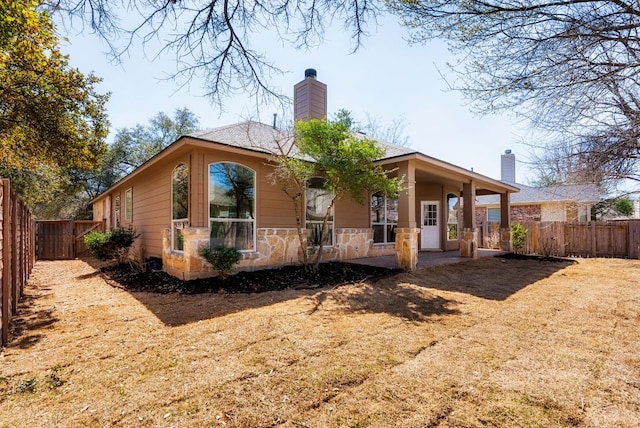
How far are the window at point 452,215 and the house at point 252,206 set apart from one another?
217 cm

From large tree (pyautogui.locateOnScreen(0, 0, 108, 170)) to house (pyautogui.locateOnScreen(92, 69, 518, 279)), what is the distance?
4.52 ft

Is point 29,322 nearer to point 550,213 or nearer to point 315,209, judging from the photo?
point 315,209

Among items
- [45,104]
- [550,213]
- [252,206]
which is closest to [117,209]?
[45,104]

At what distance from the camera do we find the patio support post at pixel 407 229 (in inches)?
290

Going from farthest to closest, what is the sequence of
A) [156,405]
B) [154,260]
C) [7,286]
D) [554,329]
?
[154,260]
[554,329]
[7,286]
[156,405]

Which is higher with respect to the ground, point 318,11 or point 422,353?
point 318,11

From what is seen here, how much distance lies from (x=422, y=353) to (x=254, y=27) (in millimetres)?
4216

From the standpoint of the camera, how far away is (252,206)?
23.9 ft

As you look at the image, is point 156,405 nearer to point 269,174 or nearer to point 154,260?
point 269,174

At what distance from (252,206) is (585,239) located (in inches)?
464

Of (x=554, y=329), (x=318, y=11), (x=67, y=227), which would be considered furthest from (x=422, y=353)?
(x=67, y=227)

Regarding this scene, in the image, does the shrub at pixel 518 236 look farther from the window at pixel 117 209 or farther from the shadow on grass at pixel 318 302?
the window at pixel 117 209

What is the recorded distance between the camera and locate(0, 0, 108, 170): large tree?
14.8 feet

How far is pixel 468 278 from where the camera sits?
285 inches
